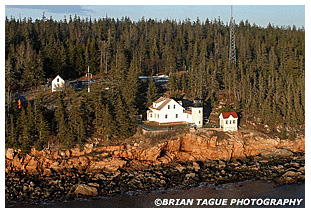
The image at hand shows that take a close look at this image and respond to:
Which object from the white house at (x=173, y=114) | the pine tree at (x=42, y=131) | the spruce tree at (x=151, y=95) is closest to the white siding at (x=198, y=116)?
the white house at (x=173, y=114)

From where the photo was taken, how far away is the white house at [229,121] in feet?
135

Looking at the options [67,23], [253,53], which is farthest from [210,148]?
[67,23]

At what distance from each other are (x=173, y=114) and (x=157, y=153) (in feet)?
20.6

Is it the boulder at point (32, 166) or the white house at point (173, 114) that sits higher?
the white house at point (173, 114)

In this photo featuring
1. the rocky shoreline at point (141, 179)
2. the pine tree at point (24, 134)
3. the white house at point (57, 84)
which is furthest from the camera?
the white house at point (57, 84)

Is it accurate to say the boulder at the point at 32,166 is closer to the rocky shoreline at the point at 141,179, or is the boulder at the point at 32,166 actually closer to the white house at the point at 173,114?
the rocky shoreline at the point at 141,179

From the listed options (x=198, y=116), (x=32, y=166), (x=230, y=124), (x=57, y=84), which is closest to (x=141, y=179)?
(x=32, y=166)

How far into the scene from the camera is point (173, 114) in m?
42.4

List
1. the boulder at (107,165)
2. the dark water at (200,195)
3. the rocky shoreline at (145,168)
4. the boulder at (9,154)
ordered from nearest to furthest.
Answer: the dark water at (200,195), the rocky shoreline at (145,168), the boulder at (107,165), the boulder at (9,154)

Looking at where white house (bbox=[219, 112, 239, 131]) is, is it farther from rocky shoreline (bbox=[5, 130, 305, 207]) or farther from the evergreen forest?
the evergreen forest

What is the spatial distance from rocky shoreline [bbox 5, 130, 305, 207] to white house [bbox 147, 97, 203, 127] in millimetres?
2543

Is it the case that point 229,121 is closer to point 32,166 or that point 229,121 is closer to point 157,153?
point 157,153

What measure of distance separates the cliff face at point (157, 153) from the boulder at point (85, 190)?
4182 millimetres

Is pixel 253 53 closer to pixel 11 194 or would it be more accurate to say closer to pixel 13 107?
pixel 13 107
